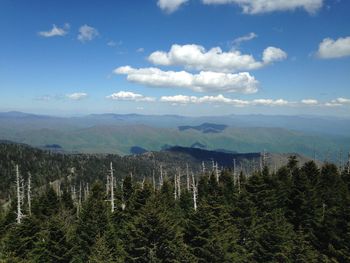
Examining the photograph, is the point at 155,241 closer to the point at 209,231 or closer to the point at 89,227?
the point at 209,231

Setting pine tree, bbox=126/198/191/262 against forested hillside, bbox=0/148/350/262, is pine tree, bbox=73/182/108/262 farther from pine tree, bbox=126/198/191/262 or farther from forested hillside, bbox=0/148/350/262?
pine tree, bbox=126/198/191/262

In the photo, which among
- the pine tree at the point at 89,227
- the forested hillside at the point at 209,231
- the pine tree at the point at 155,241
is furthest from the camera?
the pine tree at the point at 89,227

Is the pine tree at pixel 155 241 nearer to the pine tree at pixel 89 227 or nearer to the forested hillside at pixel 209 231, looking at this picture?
the forested hillside at pixel 209 231

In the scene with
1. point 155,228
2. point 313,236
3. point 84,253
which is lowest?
point 84,253

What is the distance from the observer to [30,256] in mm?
34781

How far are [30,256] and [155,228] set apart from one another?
14.7 meters

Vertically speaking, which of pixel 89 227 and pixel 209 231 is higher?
pixel 209 231

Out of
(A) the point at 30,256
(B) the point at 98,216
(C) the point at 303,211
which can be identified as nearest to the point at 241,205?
(C) the point at 303,211

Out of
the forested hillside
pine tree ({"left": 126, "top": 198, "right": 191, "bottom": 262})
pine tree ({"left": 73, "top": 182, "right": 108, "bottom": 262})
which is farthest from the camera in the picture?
pine tree ({"left": 73, "top": 182, "right": 108, "bottom": 262})

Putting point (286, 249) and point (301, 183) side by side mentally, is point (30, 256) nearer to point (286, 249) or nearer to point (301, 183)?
point (286, 249)

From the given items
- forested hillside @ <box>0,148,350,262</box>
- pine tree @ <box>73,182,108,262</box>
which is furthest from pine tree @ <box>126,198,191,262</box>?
pine tree @ <box>73,182,108,262</box>

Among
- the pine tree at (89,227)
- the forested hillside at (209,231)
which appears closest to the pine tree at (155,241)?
the forested hillside at (209,231)

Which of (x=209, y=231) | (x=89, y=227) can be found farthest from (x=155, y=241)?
(x=89, y=227)

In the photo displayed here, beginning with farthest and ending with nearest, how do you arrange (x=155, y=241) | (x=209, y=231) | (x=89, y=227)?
(x=89, y=227), (x=209, y=231), (x=155, y=241)
